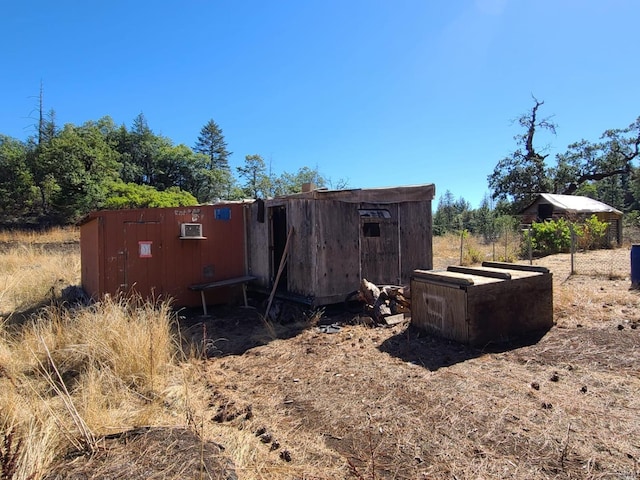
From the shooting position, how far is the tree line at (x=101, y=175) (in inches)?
1021

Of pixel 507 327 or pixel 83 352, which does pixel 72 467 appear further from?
pixel 507 327

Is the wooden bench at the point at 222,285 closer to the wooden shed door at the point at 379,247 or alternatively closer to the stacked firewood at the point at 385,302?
the wooden shed door at the point at 379,247

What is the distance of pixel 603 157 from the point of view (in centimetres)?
2942

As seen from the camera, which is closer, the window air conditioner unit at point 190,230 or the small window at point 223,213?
the window air conditioner unit at point 190,230

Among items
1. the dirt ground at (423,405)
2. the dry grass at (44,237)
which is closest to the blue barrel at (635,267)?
the dirt ground at (423,405)

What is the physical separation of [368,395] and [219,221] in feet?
17.4

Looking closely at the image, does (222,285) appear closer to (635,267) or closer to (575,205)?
(635,267)

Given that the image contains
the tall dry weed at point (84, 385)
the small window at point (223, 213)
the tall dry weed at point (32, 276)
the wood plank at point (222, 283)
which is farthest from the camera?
the tall dry weed at point (32, 276)

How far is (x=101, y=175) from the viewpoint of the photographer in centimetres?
2812

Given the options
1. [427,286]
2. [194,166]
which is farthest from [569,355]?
[194,166]

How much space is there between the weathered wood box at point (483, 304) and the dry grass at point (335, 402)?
24cm

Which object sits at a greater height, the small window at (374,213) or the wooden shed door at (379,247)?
the small window at (374,213)

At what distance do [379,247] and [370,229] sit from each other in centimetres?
39

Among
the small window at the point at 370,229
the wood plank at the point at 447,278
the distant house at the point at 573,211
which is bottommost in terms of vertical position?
the wood plank at the point at 447,278
